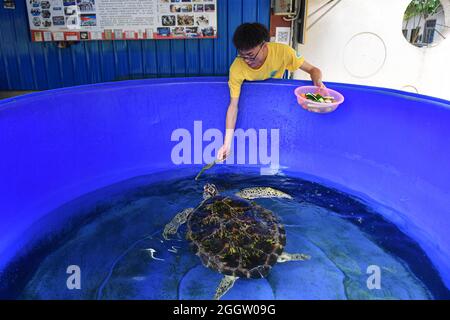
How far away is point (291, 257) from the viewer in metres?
1.46

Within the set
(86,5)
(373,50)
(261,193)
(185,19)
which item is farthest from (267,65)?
(86,5)

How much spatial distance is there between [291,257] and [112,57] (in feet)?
8.65

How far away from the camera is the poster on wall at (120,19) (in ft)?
10.3

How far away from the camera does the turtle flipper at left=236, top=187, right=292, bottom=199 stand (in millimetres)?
1939

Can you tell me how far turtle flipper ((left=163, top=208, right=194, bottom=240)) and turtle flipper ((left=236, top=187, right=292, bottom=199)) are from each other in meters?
0.34

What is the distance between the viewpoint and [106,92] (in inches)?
81.0

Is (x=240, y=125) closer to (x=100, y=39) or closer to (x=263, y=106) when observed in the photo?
(x=263, y=106)

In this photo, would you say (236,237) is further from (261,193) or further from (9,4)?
(9,4)

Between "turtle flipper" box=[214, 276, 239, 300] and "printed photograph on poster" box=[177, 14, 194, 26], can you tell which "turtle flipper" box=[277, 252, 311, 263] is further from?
"printed photograph on poster" box=[177, 14, 194, 26]

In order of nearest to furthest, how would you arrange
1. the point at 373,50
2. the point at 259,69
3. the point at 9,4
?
the point at 259,69 < the point at 9,4 < the point at 373,50

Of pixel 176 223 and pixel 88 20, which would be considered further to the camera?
pixel 88 20

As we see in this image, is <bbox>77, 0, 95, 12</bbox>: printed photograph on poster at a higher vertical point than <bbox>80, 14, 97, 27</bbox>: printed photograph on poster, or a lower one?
higher

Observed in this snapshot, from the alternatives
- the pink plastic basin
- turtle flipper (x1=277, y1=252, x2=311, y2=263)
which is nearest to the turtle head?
turtle flipper (x1=277, y1=252, x2=311, y2=263)

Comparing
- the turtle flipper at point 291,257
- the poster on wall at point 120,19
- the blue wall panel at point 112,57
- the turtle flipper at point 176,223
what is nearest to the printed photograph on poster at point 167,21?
the poster on wall at point 120,19
